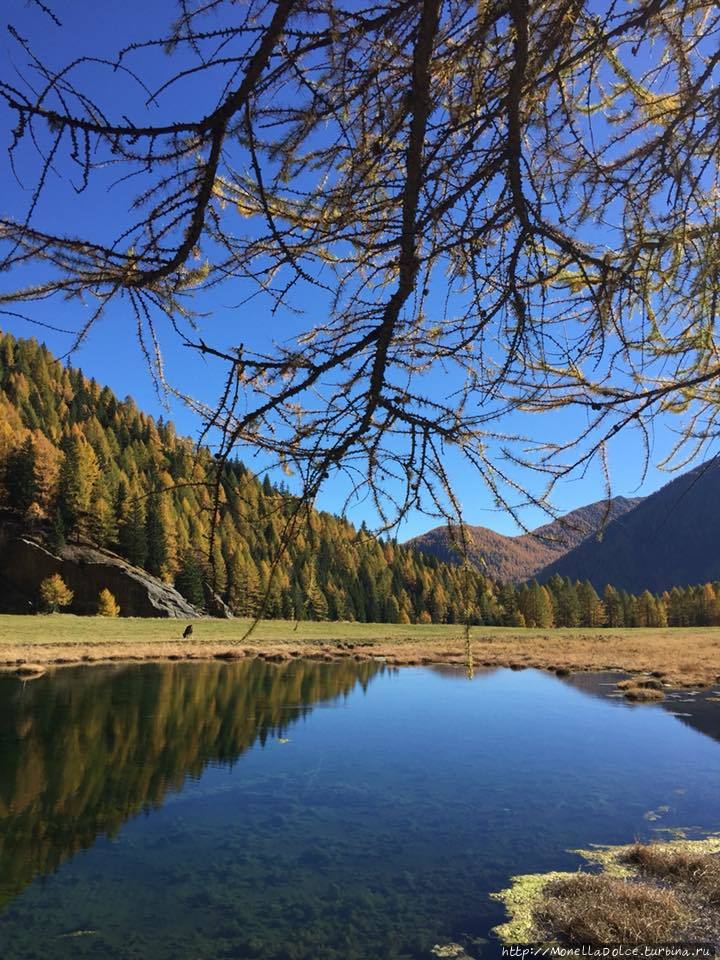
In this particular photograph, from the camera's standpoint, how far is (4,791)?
1147 cm

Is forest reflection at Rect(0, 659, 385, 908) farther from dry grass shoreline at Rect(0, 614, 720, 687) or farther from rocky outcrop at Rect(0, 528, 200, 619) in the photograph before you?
rocky outcrop at Rect(0, 528, 200, 619)

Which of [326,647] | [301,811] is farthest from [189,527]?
[301,811]

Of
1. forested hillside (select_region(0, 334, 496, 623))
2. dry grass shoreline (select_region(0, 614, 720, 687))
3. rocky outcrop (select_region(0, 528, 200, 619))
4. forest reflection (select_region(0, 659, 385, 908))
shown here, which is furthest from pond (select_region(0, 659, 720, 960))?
rocky outcrop (select_region(0, 528, 200, 619))

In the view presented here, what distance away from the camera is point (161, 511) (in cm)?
6681

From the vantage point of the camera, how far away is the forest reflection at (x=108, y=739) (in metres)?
10.0

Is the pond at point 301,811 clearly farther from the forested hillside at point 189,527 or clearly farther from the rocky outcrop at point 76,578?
the rocky outcrop at point 76,578

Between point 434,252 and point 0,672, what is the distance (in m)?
28.5

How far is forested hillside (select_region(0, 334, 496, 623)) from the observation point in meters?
1.92

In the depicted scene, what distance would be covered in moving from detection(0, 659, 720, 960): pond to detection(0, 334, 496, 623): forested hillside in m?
3.82

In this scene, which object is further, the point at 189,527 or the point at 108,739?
the point at 189,527

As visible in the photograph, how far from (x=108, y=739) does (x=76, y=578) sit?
1910 inches

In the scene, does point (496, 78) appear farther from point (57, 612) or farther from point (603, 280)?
point (57, 612)

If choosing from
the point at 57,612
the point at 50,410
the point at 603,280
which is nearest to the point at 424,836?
the point at 603,280

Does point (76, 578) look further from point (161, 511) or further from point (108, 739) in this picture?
point (108, 739)
